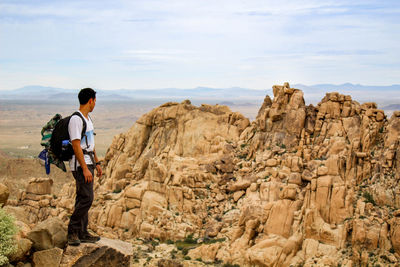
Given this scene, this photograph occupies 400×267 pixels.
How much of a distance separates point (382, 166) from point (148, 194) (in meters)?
20.6

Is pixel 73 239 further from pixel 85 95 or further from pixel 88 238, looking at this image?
pixel 85 95

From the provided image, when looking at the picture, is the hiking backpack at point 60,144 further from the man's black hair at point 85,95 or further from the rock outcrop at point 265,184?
the rock outcrop at point 265,184

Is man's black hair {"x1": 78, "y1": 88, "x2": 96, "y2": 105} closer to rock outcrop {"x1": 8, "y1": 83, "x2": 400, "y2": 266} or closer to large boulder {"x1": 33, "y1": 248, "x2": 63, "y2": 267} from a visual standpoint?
large boulder {"x1": 33, "y1": 248, "x2": 63, "y2": 267}

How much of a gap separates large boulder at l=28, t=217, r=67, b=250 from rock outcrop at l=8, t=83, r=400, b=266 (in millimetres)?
17819

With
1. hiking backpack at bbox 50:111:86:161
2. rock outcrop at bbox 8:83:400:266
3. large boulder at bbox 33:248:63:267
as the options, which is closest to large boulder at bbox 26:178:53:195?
rock outcrop at bbox 8:83:400:266

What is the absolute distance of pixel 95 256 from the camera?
1433 cm

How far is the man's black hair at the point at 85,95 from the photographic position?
1418 cm

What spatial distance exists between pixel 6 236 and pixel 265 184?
1042 inches

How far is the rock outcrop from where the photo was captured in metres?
32.9

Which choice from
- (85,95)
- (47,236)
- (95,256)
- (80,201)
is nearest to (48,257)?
(47,236)

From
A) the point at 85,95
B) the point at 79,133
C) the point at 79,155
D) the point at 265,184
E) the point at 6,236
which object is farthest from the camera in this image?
the point at 265,184

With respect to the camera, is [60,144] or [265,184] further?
[265,184]

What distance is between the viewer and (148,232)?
3956 cm

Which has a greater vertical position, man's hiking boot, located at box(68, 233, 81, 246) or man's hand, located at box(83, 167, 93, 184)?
man's hand, located at box(83, 167, 93, 184)
